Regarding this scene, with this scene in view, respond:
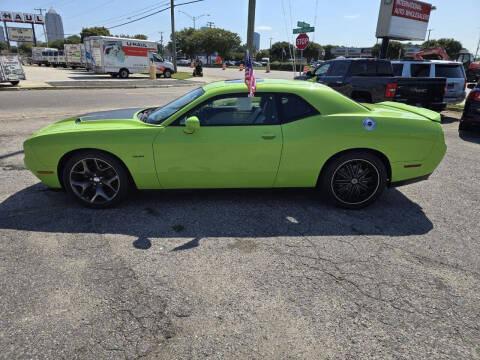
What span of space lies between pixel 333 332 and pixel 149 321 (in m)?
1.28

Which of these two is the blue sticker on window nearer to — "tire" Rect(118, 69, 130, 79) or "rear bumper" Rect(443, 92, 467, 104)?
"rear bumper" Rect(443, 92, 467, 104)

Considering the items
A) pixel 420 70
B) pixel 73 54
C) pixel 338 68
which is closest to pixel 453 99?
pixel 420 70

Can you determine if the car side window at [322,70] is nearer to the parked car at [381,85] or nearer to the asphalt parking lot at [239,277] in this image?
the parked car at [381,85]

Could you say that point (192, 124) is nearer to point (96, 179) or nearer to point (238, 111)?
point (238, 111)

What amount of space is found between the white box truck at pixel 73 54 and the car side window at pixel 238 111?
44212 mm

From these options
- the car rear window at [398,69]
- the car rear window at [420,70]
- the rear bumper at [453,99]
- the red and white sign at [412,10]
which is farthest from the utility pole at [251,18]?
the red and white sign at [412,10]

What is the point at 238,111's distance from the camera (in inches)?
165

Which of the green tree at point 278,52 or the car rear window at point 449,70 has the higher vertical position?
the green tree at point 278,52

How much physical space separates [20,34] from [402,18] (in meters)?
78.2

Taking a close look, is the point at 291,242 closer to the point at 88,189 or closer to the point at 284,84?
the point at 284,84

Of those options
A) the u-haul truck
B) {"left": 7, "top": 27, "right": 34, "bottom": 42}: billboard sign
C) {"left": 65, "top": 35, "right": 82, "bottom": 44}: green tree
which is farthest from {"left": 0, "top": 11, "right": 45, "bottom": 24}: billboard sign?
the u-haul truck

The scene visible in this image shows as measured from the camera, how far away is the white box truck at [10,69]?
1870cm

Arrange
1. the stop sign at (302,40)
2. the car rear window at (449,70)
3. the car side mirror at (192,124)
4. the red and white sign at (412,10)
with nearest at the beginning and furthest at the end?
the car side mirror at (192,124) → the car rear window at (449,70) → the stop sign at (302,40) → the red and white sign at (412,10)

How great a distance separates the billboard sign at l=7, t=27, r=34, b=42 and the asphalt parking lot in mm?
84674
